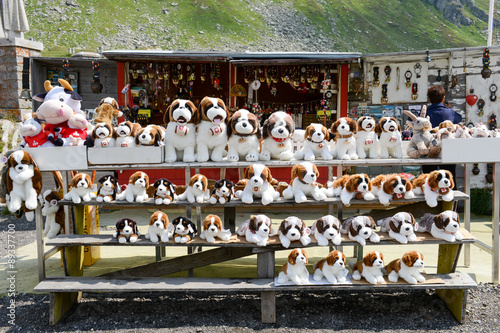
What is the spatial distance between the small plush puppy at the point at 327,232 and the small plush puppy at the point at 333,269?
0.33 feet

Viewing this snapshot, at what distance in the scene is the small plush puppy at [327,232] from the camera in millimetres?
3221

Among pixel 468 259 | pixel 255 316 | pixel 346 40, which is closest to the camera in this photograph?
pixel 255 316

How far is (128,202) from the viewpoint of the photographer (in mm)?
3561

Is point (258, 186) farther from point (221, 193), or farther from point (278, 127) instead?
point (278, 127)

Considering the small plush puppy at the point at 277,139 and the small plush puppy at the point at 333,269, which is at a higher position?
the small plush puppy at the point at 277,139

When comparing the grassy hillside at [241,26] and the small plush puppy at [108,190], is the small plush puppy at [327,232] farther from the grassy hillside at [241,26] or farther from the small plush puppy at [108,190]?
the grassy hillside at [241,26]

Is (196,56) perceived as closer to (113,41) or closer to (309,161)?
(309,161)

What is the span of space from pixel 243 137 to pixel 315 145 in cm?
68

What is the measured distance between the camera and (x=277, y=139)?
371 cm

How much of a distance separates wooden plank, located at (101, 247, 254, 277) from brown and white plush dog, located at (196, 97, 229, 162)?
0.83m

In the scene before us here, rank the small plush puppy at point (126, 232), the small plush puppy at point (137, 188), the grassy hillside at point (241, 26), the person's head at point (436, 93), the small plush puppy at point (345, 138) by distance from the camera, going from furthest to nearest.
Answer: the grassy hillside at point (241, 26) → the person's head at point (436, 93) → the small plush puppy at point (345, 138) → the small plush puppy at point (137, 188) → the small plush puppy at point (126, 232)

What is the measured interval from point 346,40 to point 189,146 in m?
39.3

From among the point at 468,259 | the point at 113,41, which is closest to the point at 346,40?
the point at 113,41

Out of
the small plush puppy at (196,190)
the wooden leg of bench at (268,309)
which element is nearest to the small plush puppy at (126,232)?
the small plush puppy at (196,190)
